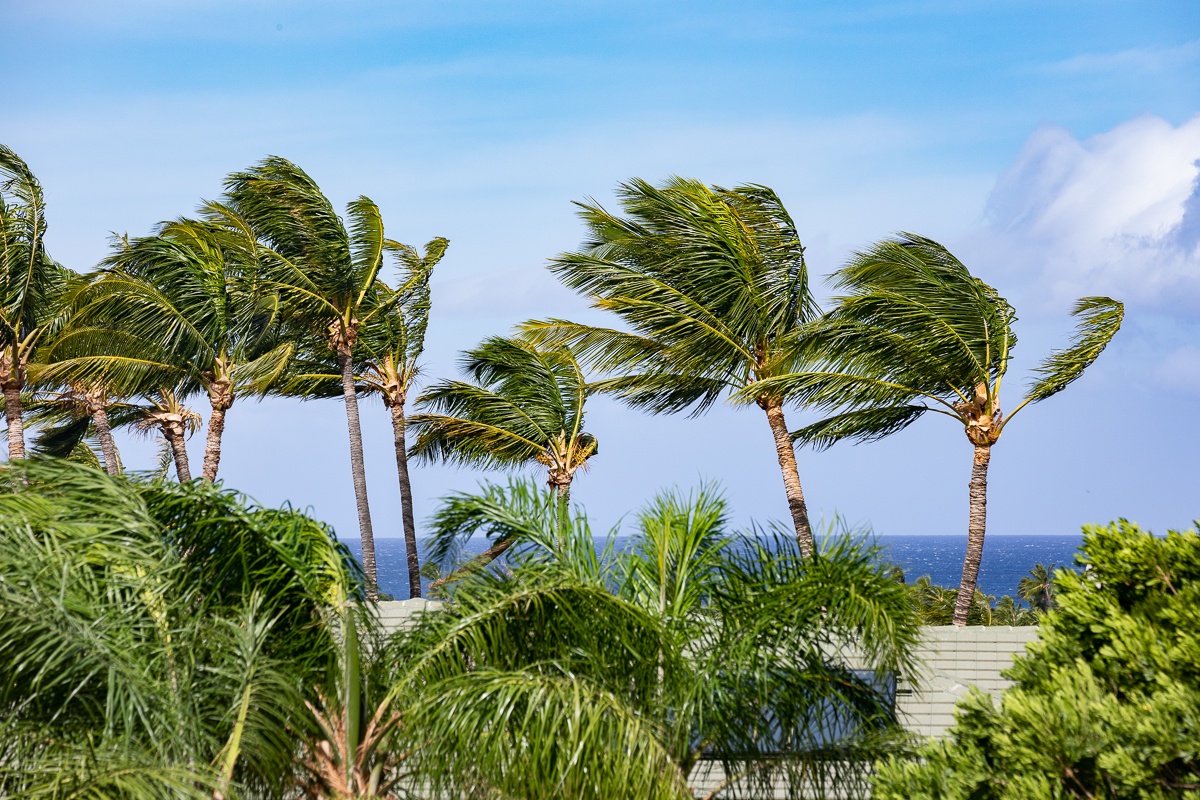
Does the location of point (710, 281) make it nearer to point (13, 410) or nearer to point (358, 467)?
point (358, 467)

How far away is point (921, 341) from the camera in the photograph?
15.3 m

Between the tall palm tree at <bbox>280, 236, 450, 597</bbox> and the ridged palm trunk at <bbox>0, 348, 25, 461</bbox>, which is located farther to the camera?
the tall palm tree at <bbox>280, 236, 450, 597</bbox>

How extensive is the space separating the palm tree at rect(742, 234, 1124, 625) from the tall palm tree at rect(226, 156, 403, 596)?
7.54 metres

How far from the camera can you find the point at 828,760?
24.3ft

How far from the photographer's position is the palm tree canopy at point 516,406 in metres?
21.6

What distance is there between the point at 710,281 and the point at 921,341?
3168 mm

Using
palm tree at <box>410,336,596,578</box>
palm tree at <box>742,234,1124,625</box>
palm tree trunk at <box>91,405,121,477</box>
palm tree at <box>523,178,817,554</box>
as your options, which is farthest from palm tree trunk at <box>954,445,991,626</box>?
palm tree trunk at <box>91,405,121,477</box>

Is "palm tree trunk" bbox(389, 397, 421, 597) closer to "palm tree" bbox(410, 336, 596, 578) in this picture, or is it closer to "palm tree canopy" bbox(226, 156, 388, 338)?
"palm tree" bbox(410, 336, 596, 578)

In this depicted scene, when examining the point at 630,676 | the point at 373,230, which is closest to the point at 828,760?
the point at 630,676

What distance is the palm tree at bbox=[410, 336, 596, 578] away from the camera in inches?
852

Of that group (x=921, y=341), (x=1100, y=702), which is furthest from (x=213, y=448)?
(x=1100, y=702)

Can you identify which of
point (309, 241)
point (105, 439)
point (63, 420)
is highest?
point (309, 241)

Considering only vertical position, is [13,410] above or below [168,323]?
below

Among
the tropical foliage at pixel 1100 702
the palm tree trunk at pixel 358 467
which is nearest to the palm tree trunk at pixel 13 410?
the palm tree trunk at pixel 358 467
